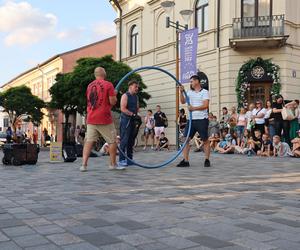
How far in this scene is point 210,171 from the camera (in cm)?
886

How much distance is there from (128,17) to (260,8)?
11934 millimetres

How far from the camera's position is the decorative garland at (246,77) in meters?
22.4

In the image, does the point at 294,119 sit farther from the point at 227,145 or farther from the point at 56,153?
the point at 56,153

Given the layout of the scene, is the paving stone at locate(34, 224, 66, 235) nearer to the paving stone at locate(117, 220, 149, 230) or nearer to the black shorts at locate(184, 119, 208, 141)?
the paving stone at locate(117, 220, 149, 230)

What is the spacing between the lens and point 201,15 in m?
25.4

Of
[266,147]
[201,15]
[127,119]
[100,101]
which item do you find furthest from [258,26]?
[100,101]

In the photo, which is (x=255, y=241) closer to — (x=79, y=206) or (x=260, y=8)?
(x=79, y=206)

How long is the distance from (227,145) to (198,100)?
20.5 ft

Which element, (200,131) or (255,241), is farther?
(200,131)

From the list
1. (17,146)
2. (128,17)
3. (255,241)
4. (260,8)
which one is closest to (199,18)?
(260,8)

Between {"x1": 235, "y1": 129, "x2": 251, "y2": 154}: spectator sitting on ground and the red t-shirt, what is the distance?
7156 mm

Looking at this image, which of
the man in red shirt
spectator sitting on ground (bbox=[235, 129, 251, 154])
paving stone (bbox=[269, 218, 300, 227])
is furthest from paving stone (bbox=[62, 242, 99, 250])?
spectator sitting on ground (bbox=[235, 129, 251, 154])

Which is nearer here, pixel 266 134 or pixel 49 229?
pixel 49 229

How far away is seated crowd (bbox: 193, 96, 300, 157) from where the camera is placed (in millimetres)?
14023
